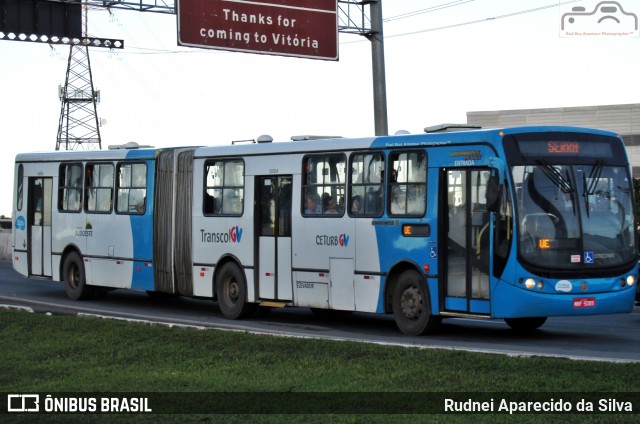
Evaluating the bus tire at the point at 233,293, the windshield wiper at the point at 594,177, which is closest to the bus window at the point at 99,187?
the bus tire at the point at 233,293

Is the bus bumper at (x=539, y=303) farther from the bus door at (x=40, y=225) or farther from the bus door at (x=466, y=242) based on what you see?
the bus door at (x=40, y=225)

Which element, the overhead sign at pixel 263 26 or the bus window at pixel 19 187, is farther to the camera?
the bus window at pixel 19 187

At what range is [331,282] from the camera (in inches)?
784

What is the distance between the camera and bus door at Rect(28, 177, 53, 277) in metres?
27.1

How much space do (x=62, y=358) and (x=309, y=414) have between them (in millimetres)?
5589

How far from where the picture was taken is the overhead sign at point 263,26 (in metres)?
24.2

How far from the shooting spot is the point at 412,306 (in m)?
18.3

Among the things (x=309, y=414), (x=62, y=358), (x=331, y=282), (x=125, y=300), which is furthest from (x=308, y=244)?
(x=309, y=414)

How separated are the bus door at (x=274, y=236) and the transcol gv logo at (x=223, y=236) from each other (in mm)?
522

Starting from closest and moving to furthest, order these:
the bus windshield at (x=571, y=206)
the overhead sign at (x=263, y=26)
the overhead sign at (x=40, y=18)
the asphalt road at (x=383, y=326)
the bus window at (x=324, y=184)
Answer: the asphalt road at (x=383, y=326) → the bus windshield at (x=571, y=206) → the bus window at (x=324, y=184) → the overhead sign at (x=263, y=26) → the overhead sign at (x=40, y=18)

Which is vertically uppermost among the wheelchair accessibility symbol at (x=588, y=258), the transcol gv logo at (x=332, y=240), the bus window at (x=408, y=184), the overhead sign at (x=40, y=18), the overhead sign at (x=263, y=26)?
the overhead sign at (x=40, y=18)

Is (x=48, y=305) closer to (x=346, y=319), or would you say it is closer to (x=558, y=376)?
(x=346, y=319)

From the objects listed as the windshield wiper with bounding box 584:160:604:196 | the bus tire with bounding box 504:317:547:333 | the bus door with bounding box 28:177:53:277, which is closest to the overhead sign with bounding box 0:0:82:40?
the bus door with bounding box 28:177:53:277

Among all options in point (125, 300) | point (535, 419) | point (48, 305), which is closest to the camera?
point (535, 419)
